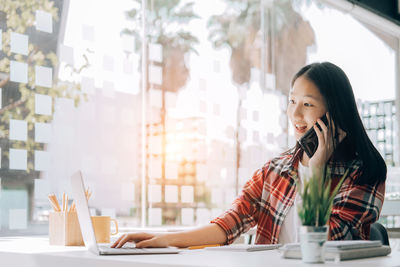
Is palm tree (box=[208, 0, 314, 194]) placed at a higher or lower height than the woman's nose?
higher

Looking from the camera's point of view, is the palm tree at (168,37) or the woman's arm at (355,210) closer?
the woman's arm at (355,210)

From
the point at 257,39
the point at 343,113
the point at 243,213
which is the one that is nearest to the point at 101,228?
the point at 243,213

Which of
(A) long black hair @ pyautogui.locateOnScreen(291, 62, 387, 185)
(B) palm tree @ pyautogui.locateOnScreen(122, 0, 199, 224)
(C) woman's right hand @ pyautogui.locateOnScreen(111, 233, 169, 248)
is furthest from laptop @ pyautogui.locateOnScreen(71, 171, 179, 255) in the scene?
(B) palm tree @ pyautogui.locateOnScreen(122, 0, 199, 224)

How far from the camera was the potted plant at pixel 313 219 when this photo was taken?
47.1 inches

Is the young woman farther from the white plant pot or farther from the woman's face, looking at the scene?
the white plant pot

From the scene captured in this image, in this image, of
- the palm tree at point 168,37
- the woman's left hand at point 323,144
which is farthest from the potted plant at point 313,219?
the palm tree at point 168,37

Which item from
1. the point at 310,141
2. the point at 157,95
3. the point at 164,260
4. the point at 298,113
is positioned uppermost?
the point at 157,95

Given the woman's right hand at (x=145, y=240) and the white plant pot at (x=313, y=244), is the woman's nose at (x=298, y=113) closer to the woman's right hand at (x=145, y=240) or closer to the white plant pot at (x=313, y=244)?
the woman's right hand at (x=145, y=240)

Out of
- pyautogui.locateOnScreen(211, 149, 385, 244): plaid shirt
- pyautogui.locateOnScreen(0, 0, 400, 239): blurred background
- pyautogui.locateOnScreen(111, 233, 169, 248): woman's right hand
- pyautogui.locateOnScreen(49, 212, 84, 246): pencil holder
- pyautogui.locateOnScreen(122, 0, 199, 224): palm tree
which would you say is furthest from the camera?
pyautogui.locateOnScreen(122, 0, 199, 224): palm tree

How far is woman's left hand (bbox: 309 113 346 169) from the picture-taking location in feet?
6.64

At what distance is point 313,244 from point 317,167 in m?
0.82

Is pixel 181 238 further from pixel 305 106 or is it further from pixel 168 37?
pixel 168 37

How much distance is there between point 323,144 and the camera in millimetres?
2035

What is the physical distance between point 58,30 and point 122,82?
62cm
